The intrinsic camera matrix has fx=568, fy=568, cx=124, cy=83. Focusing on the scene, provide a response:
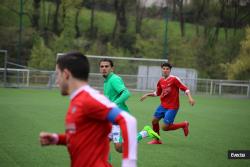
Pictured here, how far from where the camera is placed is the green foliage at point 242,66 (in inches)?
1709

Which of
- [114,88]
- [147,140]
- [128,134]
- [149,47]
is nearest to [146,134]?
[147,140]

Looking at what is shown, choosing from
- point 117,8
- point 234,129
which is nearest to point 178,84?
point 234,129

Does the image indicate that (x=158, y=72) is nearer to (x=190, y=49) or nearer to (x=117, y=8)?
(x=190, y=49)

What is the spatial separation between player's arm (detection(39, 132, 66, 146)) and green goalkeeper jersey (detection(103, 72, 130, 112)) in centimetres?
424

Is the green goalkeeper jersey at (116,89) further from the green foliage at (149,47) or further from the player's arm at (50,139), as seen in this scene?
the green foliage at (149,47)

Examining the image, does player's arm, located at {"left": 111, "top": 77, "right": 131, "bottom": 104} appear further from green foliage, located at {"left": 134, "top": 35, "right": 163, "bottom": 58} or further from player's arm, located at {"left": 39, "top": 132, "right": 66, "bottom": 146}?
green foliage, located at {"left": 134, "top": 35, "right": 163, "bottom": 58}

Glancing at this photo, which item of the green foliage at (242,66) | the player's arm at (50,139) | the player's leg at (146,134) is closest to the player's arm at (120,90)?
the player's leg at (146,134)

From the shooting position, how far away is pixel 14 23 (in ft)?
146

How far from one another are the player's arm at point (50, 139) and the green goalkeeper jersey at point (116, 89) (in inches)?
167

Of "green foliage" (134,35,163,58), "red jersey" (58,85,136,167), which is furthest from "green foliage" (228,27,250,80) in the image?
A: "red jersey" (58,85,136,167)

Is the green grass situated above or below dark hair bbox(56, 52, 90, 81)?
below

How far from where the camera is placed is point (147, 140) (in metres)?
13.5

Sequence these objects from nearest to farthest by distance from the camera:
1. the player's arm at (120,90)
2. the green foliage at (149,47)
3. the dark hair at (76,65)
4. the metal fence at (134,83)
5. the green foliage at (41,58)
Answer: the dark hair at (76,65), the player's arm at (120,90), the metal fence at (134,83), the green foliage at (41,58), the green foliage at (149,47)

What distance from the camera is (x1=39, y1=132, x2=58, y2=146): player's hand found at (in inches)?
170
